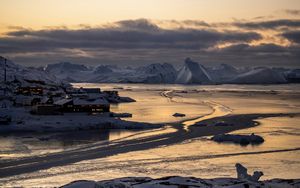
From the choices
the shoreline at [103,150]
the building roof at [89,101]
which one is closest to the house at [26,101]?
the building roof at [89,101]

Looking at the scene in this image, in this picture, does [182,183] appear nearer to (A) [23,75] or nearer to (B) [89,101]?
(B) [89,101]

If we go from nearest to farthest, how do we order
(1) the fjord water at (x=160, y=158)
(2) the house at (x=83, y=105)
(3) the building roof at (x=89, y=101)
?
(1) the fjord water at (x=160, y=158) < (2) the house at (x=83, y=105) < (3) the building roof at (x=89, y=101)

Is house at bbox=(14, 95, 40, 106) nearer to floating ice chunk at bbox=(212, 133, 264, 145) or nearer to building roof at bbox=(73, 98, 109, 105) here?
building roof at bbox=(73, 98, 109, 105)

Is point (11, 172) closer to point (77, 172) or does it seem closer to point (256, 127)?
point (77, 172)

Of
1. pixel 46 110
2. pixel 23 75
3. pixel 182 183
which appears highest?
pixel 182 183

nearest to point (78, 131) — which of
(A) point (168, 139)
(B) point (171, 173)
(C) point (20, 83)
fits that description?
(A) point (168, 139)

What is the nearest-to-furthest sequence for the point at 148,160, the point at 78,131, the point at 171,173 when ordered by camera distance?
the point at 171,173 < the point at 148,160 < the point at 78,131

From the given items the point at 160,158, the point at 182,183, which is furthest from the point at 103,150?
the point at 182,183

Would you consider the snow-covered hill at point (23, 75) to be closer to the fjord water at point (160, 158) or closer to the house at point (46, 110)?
the house at point (46, 110)
